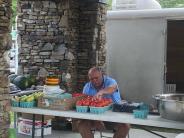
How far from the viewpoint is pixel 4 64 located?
565 cm

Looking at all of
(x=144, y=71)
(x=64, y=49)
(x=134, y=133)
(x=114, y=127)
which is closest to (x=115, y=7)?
(x=144, y=71)

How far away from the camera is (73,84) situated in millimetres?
8125

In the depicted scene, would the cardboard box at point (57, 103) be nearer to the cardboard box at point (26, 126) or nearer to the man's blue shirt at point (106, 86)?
the man's blue shirt at point (106, 86)

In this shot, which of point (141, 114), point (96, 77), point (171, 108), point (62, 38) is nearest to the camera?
point (171, 108)

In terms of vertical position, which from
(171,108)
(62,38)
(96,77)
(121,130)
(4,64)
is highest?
(62,38)

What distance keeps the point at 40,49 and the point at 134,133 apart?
7.74 ft

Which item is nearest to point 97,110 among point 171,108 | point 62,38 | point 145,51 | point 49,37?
point 171,108

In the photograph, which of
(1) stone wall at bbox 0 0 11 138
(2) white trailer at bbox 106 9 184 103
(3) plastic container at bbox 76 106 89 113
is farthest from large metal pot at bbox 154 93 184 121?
(2) white trailer at bbox 106 9 184 103

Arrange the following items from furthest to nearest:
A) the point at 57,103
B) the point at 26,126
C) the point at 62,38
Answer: the point at 62,38 → the point at 26,126 → the point at 57,103

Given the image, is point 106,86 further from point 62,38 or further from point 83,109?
point 62,38

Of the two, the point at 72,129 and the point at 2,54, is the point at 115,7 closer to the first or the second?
the point at 72,129

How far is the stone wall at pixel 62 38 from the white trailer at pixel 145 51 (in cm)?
111

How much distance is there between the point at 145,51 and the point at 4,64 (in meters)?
4.15

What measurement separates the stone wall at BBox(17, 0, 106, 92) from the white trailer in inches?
43.5
